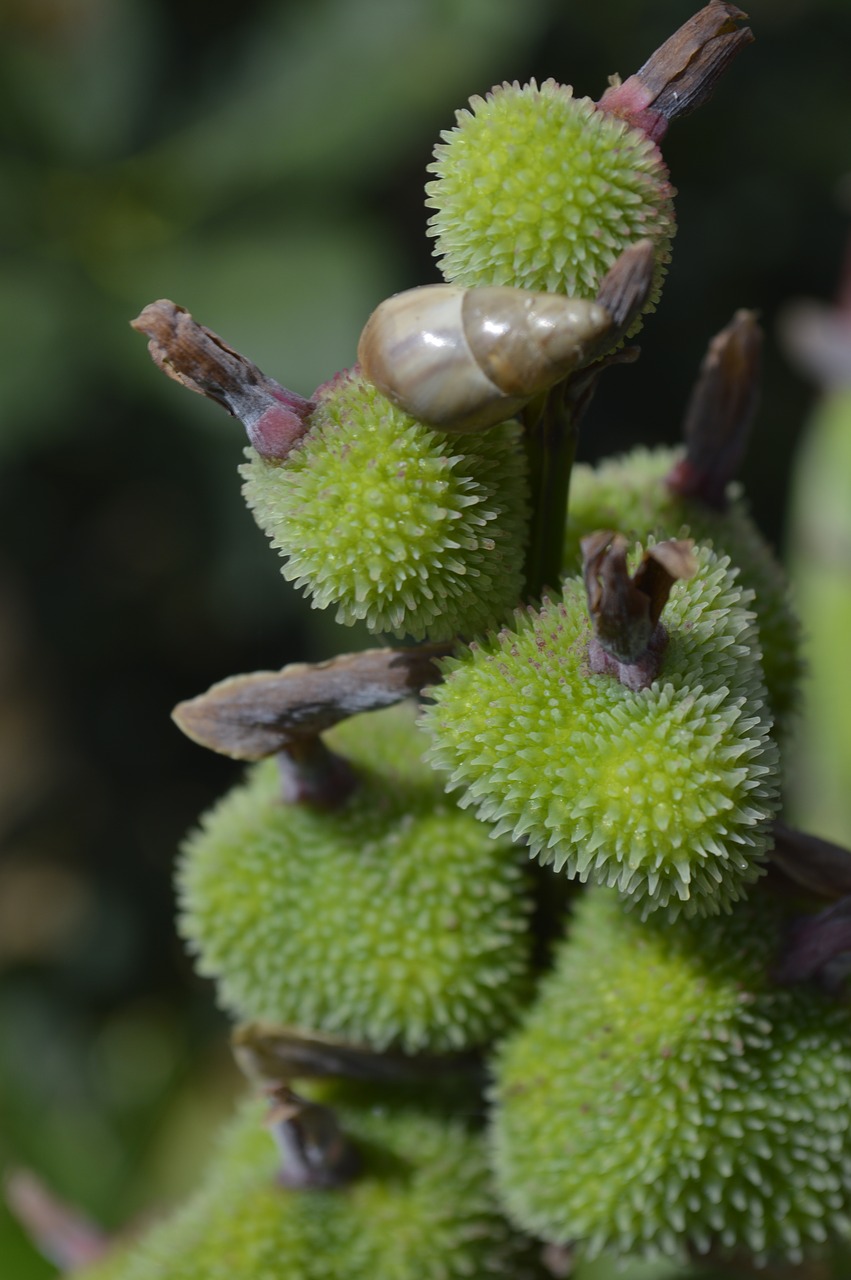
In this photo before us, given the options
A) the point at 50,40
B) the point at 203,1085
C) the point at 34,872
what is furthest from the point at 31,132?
the point at 203,1085

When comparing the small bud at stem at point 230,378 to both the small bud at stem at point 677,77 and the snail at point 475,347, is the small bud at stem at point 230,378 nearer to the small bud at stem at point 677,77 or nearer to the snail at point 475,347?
the snail at point 475,347

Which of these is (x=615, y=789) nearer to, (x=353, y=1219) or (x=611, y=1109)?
(x=611, y=1109)

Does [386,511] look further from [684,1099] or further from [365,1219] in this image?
[365,1219]

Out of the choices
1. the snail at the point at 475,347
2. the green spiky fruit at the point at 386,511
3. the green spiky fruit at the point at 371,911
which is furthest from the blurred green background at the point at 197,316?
the snail at the point at 475,347

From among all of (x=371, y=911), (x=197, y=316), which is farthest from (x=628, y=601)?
(x=197, y=316)

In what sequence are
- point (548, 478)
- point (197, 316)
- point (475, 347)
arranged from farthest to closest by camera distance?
point (197, 316), point (548, 478), point (475, 347)
